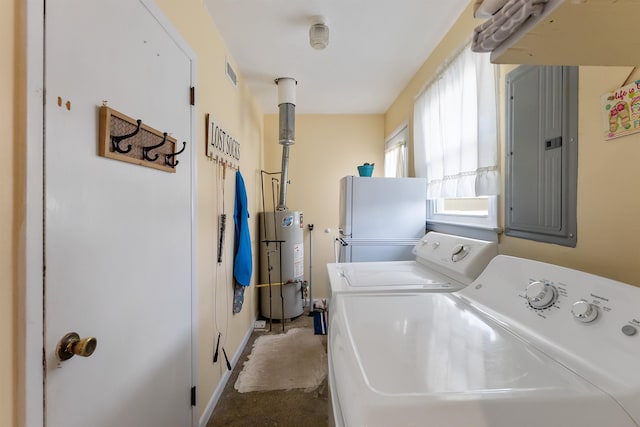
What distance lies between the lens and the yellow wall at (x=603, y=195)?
81 centimetres

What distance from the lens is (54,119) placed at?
664mm

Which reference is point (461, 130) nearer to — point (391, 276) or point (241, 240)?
point (391, 276)

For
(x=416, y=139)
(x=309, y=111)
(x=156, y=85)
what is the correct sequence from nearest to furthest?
1. (x=156, y=85)
2. (x=416, y=139)
3. (x=309, y=111)

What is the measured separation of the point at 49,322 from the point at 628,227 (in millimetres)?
1648

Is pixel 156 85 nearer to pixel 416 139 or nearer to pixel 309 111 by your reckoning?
pixel 416 139

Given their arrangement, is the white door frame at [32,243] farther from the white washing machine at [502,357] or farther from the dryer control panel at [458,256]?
the dryer control panel at [458,256]

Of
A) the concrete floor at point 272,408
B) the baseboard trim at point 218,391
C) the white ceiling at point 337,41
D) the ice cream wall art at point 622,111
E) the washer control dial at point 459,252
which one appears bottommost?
the concrete floor at point 272,408

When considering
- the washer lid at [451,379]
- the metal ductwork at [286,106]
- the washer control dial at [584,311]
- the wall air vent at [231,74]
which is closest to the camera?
the washer lid at [451,379]

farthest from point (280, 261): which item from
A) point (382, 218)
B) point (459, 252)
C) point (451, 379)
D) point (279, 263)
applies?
point (451, 379)

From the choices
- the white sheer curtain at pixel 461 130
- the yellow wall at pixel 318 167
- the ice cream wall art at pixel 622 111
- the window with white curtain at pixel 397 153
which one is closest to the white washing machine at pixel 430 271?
the white sheer curtain at pixel 461 130

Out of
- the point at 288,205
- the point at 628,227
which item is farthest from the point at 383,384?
the point at 288,205

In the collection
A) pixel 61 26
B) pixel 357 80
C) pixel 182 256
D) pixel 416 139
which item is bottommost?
pixel 182 256

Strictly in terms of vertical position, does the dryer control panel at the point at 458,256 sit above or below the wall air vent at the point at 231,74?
below

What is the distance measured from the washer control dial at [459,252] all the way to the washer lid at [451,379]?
53 centimetres
